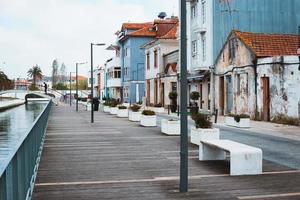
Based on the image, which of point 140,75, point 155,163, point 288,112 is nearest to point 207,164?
point 155,163

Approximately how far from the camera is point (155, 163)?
12.0 metres

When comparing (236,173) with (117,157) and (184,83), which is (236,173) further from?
(117,157)

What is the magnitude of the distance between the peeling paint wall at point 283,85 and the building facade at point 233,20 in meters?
9.29

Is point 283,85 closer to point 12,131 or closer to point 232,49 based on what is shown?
point 232,49

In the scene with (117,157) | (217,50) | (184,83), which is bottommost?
(117,157)

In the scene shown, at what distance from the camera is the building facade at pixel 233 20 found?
35.7 meters

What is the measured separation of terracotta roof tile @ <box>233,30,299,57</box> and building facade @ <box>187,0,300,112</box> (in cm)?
530

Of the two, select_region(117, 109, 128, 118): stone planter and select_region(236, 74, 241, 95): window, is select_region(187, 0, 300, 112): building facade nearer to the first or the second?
select_region(236, 74, 241, 95): window

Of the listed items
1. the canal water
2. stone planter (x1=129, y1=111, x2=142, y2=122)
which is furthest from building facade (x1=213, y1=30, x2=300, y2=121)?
the canal water

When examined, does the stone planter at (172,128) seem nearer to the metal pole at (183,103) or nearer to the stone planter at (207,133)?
the stone planter at (207,133)

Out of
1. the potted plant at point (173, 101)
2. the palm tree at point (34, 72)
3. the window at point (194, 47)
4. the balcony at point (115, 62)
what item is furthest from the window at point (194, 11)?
the palm tree at point (34, 72)

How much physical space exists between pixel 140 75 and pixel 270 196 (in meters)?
57.8

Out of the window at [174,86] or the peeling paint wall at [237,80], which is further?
the window at [174,86]

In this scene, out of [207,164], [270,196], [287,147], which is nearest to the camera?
[270,196]
